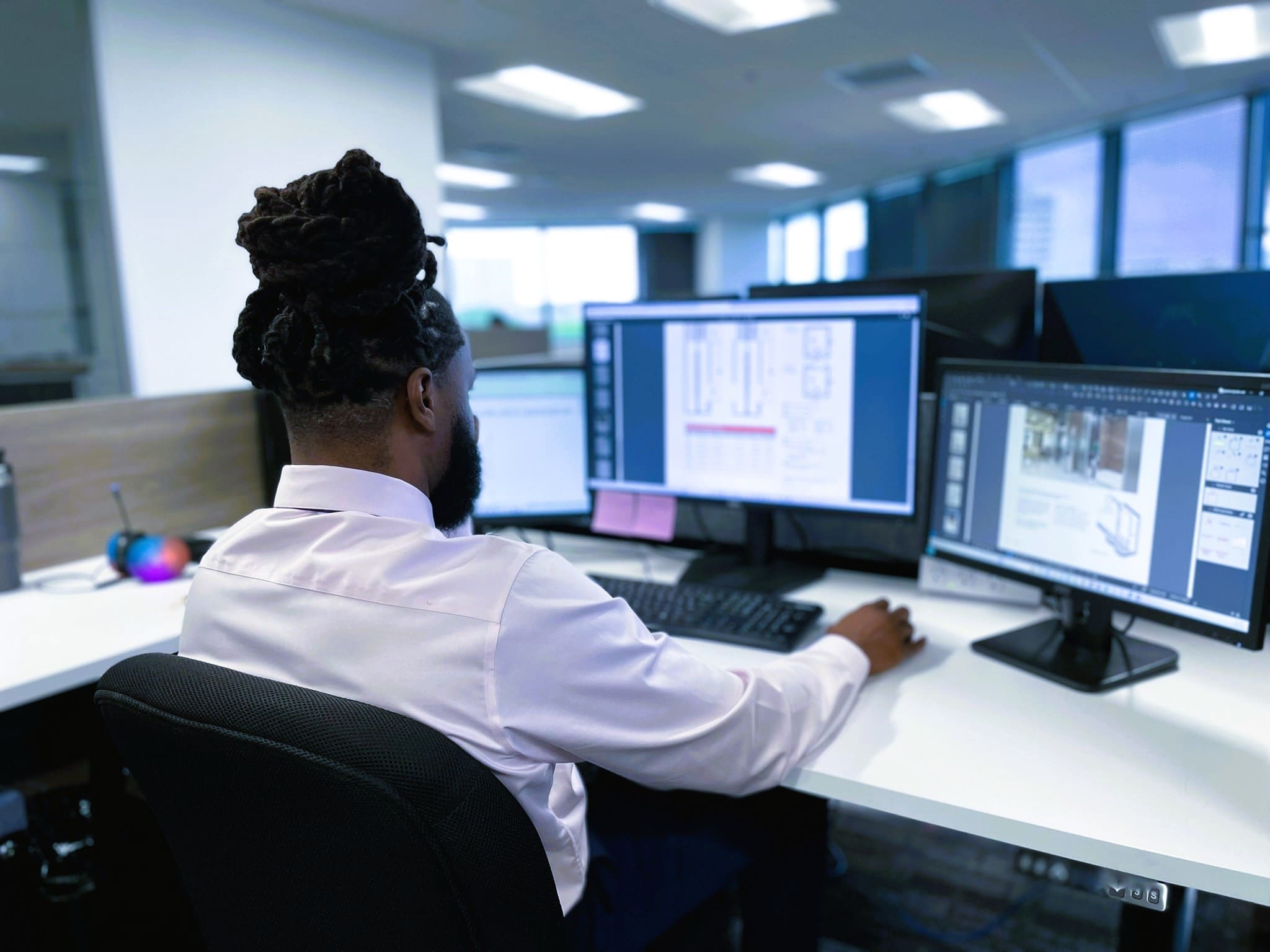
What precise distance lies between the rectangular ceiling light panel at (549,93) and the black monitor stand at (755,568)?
4.43 meters

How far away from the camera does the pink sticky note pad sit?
1.63 m

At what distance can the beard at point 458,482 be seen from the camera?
845mm

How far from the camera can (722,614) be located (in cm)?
130

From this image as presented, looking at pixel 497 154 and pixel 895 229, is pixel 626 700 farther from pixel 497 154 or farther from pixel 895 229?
pixel 895 229

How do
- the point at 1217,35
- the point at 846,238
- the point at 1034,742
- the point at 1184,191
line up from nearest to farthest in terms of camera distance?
1. the point at 1034,742
2. the point at 1217,35
3. the point at 1184,191
4. the point at 846,238

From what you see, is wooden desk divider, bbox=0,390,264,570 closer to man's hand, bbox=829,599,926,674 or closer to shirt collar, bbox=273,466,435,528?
shirt collar, bbox=273,466,435,528

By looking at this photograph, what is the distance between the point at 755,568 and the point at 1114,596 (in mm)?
623

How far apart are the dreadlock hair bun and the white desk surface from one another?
1.91ft

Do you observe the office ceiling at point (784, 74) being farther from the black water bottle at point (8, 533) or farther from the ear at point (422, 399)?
the ear at point (422, 399)

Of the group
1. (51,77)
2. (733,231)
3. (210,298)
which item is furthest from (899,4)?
(733,231)

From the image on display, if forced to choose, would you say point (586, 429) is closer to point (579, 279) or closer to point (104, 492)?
point (104, 492)

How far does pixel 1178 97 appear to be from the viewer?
6.02 m

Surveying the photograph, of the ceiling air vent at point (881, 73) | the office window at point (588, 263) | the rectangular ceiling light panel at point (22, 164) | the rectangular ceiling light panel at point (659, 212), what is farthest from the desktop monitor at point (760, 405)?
the office window at point (588, 263)

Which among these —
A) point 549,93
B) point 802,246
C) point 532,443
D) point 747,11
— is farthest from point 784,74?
point 802,246
